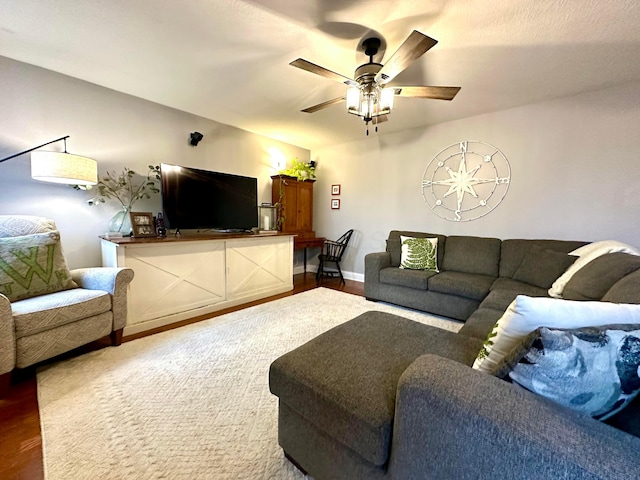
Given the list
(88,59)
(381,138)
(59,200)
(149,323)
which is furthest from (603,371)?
(381,138)

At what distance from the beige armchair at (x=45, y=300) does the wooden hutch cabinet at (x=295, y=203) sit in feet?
8.53

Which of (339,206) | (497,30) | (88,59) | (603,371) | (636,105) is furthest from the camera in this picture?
(339,206)

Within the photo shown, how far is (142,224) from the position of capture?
105 inches

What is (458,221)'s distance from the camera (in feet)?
11.8

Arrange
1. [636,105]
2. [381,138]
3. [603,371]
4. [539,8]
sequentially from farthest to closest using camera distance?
[381,138], [636,105], [539,8], [603,371]

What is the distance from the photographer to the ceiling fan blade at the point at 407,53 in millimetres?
1470

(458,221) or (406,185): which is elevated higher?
(406,185)

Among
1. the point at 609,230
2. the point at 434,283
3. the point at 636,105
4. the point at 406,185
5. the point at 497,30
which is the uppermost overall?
the point at 497,30

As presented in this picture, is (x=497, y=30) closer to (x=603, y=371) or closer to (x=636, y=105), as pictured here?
(x=636, y=105)

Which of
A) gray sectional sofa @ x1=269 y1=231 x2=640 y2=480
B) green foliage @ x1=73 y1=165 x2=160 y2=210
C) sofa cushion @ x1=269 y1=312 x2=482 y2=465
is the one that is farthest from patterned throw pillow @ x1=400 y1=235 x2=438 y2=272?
green foliage @ x1=73 y1=165 x2=160 y2=210

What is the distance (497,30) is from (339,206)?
10.6 feet

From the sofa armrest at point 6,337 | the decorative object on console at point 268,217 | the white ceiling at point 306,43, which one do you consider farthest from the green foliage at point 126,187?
the decorative object on console at point 268,217

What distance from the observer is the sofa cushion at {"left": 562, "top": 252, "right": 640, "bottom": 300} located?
147cm

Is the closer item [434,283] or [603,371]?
[603,371]
